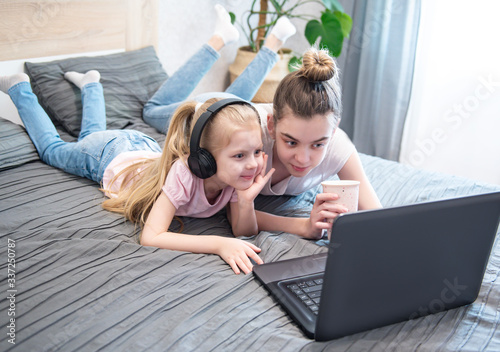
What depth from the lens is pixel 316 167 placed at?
4.87ft

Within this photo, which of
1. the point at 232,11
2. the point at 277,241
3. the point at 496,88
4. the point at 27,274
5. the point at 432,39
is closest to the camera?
the point at 27,274

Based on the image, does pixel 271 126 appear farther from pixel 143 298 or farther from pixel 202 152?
pixel 143 298

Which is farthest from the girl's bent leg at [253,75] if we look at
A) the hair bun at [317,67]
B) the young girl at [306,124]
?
the hair bun at [317,67]

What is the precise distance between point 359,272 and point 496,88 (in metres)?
2.15

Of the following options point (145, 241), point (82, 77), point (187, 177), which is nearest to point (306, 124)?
point (187, 177)

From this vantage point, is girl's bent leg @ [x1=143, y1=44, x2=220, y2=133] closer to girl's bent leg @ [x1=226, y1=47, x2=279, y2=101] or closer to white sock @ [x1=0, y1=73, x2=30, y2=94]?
girl's bent leg @ [x1=226, y1=47, x2=279, y2=101]

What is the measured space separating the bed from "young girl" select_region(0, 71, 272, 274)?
36 millimetres

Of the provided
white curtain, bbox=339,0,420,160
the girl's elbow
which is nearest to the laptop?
the girl's elbow

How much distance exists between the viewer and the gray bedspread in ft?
2.87

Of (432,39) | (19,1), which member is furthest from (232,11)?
(19,1)

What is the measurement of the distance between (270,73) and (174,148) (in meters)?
1.59

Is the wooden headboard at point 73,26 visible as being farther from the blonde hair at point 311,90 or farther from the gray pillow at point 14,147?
the blonde hair at point 311,90

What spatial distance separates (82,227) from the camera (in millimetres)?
1256

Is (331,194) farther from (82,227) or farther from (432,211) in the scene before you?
(82,227)
